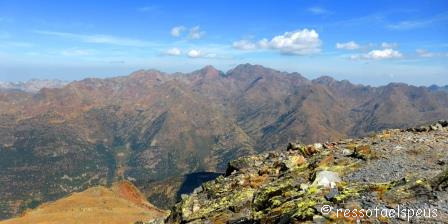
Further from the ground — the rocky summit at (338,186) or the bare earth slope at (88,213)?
the rocky summit at (338,186)

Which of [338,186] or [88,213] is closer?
[338,186]

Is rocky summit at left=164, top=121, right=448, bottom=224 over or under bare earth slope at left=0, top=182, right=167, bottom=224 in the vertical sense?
over

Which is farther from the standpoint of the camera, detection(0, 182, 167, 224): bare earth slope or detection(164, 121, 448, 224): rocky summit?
detection(0, 182, 167, 224): bare earth slope

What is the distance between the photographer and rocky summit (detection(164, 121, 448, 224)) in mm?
18797

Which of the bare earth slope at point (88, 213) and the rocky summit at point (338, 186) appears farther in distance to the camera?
the bare earth slope at point (88, 213)

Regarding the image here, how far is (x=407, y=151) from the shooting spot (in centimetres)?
3150

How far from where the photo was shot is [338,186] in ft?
78.4

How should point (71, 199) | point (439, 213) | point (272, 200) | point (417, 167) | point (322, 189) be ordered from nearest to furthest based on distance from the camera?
point (439, 213)
point (322, 189)
point (272, 200)
point (417, 167)
point (71, 199)

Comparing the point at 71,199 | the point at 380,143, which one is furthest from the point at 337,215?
the point at 71,199

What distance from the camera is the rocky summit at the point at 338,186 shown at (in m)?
18.8

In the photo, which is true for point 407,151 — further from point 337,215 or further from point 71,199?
point 71,199

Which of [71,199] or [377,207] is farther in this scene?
[71,199]

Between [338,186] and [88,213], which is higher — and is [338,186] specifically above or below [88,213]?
above

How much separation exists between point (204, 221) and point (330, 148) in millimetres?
15716
